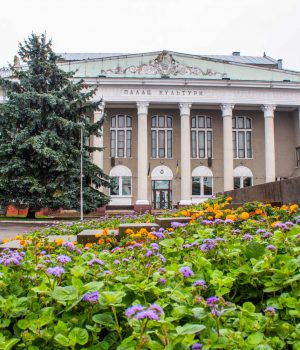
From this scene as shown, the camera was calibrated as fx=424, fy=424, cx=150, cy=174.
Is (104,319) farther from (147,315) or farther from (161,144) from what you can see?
(161,144)

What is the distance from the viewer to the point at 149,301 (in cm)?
220

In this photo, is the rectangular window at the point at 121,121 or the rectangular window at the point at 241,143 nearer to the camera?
the rectangular window at the point at 121,121

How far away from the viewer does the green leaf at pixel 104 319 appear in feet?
5.99

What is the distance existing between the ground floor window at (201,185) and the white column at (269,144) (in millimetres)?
5347

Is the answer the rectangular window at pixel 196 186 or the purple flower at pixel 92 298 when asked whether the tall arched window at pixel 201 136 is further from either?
the purple flower at pixel 92 298

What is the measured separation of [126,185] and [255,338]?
37700 millimetres

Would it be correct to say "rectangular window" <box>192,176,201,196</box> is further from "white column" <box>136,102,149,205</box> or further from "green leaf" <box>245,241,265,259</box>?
"green leaf" <box>245,241,265,259</box>

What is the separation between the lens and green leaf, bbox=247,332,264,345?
165 cm

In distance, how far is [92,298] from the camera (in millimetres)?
1879

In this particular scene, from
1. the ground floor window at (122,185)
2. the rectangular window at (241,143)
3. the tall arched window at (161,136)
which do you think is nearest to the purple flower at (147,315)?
the ground floor window at (122,185)

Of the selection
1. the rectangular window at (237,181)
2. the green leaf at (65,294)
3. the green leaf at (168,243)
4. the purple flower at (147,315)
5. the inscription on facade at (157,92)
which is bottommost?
the green leaf at (65,294)

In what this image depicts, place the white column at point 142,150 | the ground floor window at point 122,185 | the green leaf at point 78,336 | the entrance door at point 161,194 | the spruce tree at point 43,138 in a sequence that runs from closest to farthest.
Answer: the green leaf at point 78,336 < the spruce tree at point 43,138 < the white column at point 142,150 < the ground floor window at point 122,185 < the entrance door at point 161,194

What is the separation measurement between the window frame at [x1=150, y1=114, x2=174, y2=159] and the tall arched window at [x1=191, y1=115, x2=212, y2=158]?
7.11 ft

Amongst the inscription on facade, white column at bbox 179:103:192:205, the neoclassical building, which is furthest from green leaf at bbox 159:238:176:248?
the inscription on facade
